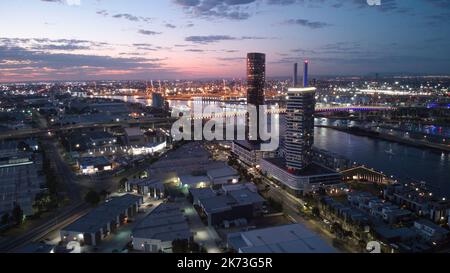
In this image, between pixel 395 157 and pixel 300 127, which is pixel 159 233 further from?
pixel 395 157

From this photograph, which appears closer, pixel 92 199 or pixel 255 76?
pixel 92 199

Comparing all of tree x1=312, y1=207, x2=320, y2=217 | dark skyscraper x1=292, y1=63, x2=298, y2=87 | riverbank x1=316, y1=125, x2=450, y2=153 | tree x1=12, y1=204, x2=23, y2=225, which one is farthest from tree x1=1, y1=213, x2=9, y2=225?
riverbank x1=316, y1=125, x2=450, y2=153

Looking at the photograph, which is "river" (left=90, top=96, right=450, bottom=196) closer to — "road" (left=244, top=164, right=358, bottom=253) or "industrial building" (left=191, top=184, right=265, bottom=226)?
"road" (left=244, top=164, right=358, bottom=253)

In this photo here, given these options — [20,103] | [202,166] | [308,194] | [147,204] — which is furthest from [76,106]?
[308,194]

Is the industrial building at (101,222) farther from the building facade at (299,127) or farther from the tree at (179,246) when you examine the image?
the building facade at (299,127)

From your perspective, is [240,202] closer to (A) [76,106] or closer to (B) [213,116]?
(B) [213,116]

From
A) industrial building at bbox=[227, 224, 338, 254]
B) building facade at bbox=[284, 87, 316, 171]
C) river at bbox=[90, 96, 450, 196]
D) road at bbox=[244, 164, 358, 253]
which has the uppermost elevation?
building facade at bbox=[284, 87, 316, 171]

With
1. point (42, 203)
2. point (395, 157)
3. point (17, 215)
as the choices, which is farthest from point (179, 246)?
point (395, 157)

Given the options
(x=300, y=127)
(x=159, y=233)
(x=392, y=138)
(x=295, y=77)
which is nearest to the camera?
(x=159, y=233)

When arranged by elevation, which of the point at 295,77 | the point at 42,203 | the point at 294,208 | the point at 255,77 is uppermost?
the point at 255,77
